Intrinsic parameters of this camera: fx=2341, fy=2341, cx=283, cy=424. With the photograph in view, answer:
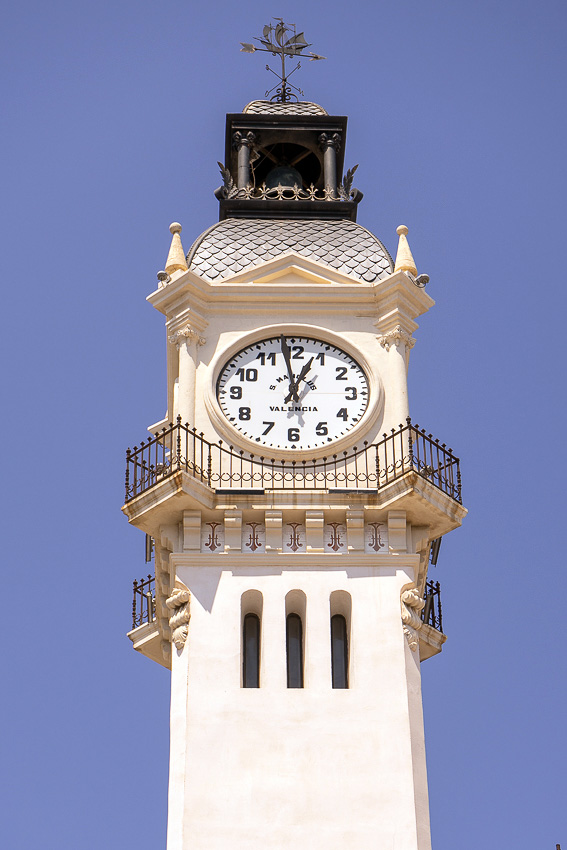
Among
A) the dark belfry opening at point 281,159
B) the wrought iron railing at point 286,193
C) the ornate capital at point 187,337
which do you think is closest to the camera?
the ornate capital at point 187,337

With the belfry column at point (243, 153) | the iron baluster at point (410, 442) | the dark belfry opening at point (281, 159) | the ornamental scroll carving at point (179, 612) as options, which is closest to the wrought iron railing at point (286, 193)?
the belfry column at point (243, 153)

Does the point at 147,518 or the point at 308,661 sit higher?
the point at 147,518

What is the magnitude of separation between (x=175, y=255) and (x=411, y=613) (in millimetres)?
8715

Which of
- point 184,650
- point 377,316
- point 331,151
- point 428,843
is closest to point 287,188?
point 331,151

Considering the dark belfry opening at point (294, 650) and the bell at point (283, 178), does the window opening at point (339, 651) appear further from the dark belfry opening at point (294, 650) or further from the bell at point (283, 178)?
the bell at point (283, 178)

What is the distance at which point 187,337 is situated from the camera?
42.6 metres

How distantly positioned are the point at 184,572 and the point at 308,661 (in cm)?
267

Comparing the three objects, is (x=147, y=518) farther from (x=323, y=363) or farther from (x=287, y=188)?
(x=287, y=188)

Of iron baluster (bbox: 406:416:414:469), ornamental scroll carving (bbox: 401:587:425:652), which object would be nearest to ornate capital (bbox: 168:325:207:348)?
iron baluster (bbox: 406:416:414:469)

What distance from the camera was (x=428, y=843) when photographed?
37812 mm

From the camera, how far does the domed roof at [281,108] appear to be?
49281mm

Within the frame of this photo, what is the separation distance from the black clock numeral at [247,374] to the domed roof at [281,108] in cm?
857

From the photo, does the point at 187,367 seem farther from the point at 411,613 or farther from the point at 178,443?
the point at 411,613

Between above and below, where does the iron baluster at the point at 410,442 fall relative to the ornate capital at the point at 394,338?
below
